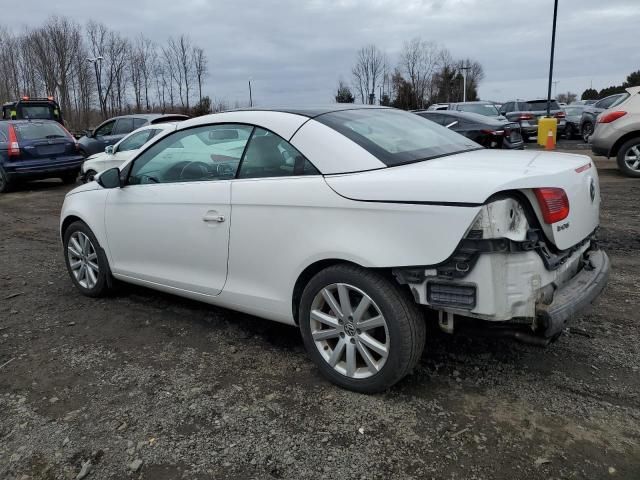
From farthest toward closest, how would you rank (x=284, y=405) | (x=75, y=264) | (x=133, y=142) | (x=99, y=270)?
1. (x=133, y=142)
2. (x=75, y=264)
3. (x=99, y=270)
4. (x=284, y=405)

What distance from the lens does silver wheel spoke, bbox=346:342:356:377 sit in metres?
2.98

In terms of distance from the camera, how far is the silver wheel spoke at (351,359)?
2977 mm

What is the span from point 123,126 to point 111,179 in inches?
410

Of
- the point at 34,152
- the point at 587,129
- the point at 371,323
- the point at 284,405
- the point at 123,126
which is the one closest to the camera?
the point at 371,323

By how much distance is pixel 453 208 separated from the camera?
8.20ft

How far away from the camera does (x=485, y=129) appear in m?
11.6

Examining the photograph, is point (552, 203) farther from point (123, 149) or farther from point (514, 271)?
point (123, 149)

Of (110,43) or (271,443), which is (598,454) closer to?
(271,443)

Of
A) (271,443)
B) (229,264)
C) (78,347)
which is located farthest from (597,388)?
(78,347)

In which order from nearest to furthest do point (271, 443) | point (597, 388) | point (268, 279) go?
1. point (271, 443)
2. point (597, 388)
3. point (268, 279)

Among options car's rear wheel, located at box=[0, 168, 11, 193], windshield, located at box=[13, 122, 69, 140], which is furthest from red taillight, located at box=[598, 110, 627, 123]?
car's rear wheel, located at box=[0, 168, 11, 193]

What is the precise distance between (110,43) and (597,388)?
56514mm

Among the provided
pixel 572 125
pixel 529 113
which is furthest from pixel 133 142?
pixel 572 125

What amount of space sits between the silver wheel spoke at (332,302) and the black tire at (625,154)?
9231mm
